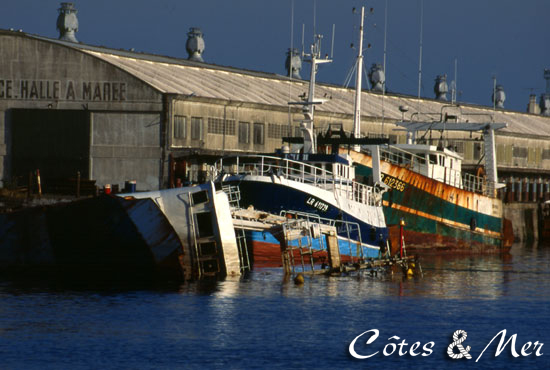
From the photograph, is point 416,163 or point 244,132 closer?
point 416,163

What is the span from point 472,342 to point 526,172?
76.0m

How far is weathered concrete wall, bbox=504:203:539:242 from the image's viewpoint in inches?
3794

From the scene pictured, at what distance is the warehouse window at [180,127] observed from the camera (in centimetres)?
7125

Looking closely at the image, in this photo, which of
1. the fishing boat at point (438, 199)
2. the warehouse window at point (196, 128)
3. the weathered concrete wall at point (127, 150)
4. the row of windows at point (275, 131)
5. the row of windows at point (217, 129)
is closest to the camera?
the fishing boat at point (438, 199)

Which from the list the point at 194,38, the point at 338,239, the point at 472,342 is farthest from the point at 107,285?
the point at 194,38

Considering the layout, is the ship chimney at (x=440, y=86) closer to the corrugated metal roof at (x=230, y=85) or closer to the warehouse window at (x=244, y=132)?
the corrugated metal roof at (x=230, y=85)

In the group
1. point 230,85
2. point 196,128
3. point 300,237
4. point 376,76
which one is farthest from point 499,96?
point 300,237

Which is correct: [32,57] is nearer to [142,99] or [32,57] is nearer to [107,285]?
[142,99]

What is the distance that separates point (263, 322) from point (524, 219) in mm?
65504

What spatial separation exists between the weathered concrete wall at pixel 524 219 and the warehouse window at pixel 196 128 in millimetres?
32130

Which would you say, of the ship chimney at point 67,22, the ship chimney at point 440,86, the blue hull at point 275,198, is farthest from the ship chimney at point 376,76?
the blue hull at point 275,198

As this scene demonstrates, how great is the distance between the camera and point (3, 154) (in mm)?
70938

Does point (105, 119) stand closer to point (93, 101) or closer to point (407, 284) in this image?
point (93, 101)

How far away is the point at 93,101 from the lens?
234 ft
